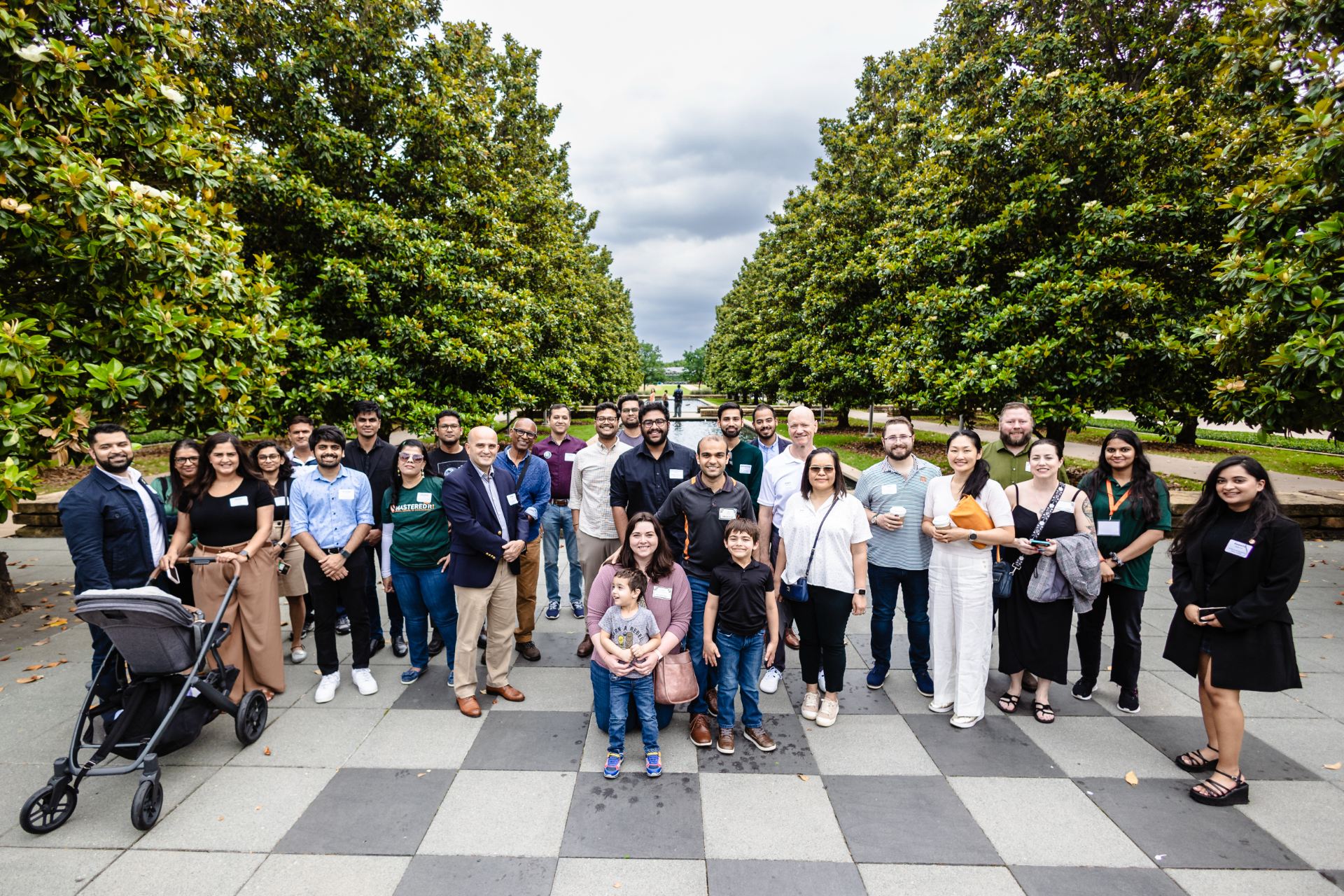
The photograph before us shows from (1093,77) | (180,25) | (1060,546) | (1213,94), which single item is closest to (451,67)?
(180,25)

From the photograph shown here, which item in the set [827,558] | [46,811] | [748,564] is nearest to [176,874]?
[46,811]

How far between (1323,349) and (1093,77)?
21.7 ft

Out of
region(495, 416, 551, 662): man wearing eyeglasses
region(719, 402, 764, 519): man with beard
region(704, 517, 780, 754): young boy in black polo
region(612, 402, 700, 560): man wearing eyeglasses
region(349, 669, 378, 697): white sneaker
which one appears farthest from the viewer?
region(719, 402, 764, 519): man with beard

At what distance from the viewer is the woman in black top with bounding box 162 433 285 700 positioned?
4074 mm

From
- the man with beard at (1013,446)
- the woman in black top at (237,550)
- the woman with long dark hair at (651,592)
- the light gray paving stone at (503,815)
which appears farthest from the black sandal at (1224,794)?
the woman in black top at (237,550)

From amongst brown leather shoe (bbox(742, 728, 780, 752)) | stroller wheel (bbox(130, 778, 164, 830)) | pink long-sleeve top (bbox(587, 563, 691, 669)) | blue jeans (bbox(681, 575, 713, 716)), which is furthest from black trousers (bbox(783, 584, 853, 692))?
stroller wheel (bbox(130, 778, 164, 830))

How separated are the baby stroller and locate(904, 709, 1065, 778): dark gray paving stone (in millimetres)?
4554

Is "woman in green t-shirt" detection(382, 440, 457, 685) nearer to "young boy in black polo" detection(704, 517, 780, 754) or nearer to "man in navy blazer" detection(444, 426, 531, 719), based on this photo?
"man in navy blazer" detection(444, 426, 531, 719)

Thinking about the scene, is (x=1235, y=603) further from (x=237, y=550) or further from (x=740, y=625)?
(x=237, y=550)

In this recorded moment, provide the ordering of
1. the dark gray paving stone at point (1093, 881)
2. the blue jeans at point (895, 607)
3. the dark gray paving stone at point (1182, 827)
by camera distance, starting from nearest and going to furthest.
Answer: the dark gray paving stone at point (1093, 881) < the dark gray paving stone at point (1182, 827) < the blue jeans at point (895, 607)

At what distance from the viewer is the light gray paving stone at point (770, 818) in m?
2.85

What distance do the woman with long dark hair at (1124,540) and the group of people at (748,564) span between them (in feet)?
0.05

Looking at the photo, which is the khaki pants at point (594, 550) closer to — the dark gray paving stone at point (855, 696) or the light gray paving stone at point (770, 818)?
the dark gray paving stone at point (855, 696)

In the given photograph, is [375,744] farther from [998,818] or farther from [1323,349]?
[1323,349]
